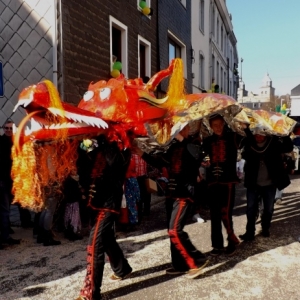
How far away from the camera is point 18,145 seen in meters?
3.02

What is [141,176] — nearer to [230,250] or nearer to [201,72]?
[230,250]

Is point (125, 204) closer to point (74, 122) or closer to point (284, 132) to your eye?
point (284, 132)

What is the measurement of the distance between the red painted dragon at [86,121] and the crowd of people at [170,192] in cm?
17

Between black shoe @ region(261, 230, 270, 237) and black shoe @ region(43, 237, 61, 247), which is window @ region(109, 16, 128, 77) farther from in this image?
black shoe @ region(261, 230, 270, 237)

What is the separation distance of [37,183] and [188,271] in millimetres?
1878

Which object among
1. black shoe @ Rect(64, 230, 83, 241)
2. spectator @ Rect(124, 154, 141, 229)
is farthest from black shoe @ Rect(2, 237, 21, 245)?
spectator @ Rect(124, 154, 141, 229)

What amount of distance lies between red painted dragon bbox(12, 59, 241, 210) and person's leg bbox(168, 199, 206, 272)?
26.6 inches

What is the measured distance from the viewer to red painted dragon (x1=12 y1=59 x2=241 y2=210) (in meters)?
3.05

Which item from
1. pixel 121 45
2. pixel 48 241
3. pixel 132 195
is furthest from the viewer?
pixel 121 45

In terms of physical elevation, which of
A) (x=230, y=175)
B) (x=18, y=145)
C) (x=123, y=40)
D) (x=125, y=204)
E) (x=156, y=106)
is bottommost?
(x=125, y=204)

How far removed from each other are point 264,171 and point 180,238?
191 cm

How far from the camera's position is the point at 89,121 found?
317 centimetres

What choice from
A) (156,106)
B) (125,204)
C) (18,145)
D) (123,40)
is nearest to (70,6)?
(123,40)

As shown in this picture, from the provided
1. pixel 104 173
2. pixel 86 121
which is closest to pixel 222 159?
pixel 104 173
